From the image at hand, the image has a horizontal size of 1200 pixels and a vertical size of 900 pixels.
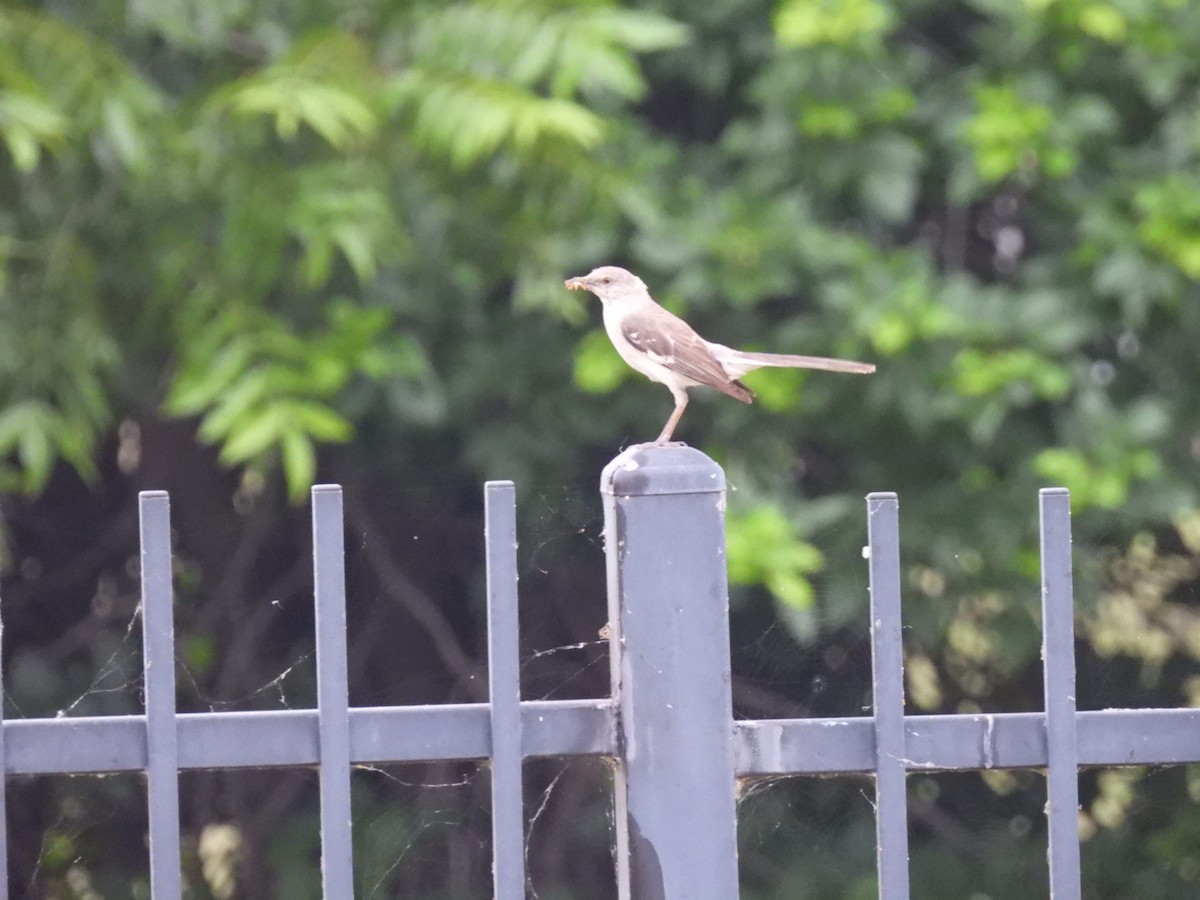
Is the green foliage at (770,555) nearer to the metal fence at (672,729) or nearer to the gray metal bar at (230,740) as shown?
the metal fence at (672,729)

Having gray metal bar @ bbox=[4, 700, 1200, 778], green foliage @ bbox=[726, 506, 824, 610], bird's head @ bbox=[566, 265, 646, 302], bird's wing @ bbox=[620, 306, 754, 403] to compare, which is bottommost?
gray metal bar @ bbox=[4, 700, 1200, 778]

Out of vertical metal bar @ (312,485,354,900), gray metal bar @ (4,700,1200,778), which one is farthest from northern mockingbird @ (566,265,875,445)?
vertical metal bar @ (312,485,354,900)

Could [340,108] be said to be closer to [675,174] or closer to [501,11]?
[501,11]

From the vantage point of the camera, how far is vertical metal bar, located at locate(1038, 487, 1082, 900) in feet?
6.12

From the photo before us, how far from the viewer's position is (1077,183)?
4.10 metres

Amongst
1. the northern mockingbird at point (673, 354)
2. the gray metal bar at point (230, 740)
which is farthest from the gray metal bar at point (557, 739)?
the northern mockingbird at point (673, 354)

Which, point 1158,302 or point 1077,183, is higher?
point 1077,183

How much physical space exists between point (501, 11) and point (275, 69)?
556 millimetres

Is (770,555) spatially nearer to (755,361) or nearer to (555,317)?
(755,361)

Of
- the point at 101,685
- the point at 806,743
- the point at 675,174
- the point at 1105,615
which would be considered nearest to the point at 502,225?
the point at 675,174

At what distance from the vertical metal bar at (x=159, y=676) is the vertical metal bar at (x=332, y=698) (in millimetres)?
173

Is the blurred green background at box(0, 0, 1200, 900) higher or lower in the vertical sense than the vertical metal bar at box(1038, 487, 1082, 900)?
higher

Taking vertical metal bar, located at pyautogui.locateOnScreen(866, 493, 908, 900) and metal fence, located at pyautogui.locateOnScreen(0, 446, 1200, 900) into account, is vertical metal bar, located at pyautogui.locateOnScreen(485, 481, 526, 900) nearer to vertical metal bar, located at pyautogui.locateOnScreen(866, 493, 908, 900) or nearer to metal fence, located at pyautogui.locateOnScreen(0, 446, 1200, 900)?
metal fence, located at pyautogui.locateOnScreen(0, 446, 1200, 900)

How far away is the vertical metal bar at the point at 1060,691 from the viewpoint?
6.12ft
